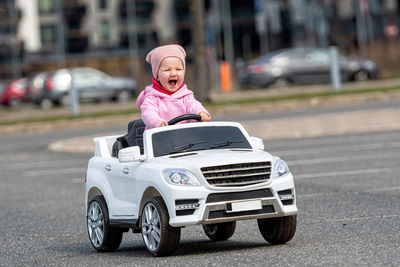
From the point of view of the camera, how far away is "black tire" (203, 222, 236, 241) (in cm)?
926

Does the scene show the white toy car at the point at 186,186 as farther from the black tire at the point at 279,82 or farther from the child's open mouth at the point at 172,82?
the black tire at the point at 279,82

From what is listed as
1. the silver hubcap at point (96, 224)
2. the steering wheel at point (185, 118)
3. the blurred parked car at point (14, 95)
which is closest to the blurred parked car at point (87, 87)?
the blurred parked car at point (14, 95)

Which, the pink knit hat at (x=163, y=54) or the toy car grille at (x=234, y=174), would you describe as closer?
the toy car grille at (x=234, y=174)

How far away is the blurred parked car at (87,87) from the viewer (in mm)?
50250

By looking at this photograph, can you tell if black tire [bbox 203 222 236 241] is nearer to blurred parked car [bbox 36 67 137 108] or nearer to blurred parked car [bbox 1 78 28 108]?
blurred parked car [bbox 36 67 137 108]

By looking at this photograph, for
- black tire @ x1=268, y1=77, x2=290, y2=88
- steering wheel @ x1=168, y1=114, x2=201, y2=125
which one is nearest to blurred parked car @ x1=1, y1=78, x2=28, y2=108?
black tire @ x1=268, y1=77, x2=290, y2=88

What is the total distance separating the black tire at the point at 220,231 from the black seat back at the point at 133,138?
96 centimetres

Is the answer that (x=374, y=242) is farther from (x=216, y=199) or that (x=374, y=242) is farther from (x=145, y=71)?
(x=145, y=71)

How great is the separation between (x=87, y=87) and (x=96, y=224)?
42.6 metres

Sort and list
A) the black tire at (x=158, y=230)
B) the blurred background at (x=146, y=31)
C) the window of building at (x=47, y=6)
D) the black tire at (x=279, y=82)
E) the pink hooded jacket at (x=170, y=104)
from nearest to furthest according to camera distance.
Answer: the black tire at (x=158, y=230) → the pink hooded jacket at (x=170, y=104) → the black tire at (x=279, y=82) → the blurred background at (x=146, y=31) → the window of building at (x=47, y=6)

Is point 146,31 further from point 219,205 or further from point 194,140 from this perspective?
point 219,205

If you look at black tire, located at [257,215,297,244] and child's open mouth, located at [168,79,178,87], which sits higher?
child's open mouth, located at [168,79,178,87]

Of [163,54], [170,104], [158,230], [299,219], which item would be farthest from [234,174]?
[299,219]

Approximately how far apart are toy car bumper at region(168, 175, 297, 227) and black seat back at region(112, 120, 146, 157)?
1.29 m
